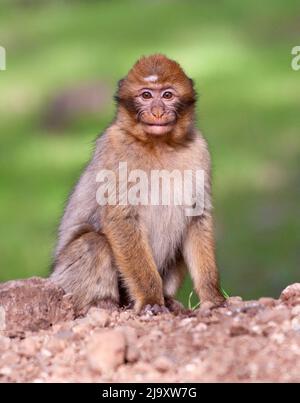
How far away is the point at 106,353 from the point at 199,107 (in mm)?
9200

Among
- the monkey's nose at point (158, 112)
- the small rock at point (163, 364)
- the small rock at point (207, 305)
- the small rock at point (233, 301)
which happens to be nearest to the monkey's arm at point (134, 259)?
the small rock at point (207, 305)

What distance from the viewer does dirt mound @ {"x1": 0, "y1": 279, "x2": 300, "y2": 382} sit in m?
6.88

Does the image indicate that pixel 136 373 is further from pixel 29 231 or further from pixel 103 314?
pixel 29 231

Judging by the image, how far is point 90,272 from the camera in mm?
9039

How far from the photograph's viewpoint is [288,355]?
7.00 m

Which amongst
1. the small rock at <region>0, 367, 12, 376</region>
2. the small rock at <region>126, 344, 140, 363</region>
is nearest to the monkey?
the small rock at <region>126, 344, 140, 363</region>

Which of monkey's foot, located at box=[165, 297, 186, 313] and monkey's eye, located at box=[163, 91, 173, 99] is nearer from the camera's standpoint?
monkey's eye, located at box=[163, 91, 173, 99]

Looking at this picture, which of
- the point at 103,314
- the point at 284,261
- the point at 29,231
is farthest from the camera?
the point at 29,231

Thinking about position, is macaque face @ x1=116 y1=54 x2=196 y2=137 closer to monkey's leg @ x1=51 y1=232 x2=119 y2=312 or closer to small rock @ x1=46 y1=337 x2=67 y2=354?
monkey's leg @ x1=51 y1=232 x2=119 y2=312

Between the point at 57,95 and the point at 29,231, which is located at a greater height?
the point at 57,95

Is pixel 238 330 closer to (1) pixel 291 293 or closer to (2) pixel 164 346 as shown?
(2) pixel 164 346

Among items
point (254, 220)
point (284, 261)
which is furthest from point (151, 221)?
point (254, 220)

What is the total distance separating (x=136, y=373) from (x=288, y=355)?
34.8 inches

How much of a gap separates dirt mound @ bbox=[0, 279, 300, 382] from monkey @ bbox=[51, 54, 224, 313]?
0.71 metres
